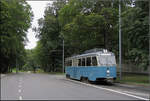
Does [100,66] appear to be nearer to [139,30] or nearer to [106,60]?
[106,60]

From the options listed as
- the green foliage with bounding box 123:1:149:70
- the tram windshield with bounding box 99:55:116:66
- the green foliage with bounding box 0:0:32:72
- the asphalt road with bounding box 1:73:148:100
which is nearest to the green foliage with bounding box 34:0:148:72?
the green foliage with bounding box 123:1:149:70

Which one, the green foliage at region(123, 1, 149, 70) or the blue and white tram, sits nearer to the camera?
the green foliage at region(123, 1, 149, 70)

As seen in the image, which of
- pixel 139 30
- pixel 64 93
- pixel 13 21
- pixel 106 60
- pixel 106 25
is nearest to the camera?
pixel 64 93

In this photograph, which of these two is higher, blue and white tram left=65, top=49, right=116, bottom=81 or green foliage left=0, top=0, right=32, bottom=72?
green foliage left=0, top=0, right=32, bottom=72

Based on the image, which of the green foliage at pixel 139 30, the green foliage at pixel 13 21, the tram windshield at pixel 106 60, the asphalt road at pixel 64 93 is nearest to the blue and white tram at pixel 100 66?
the tram windshield at pixel 106 60

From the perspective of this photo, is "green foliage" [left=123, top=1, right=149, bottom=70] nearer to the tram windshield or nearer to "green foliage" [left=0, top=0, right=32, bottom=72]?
the tram windshield

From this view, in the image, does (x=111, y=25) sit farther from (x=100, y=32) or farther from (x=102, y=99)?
(x=102, y=99)

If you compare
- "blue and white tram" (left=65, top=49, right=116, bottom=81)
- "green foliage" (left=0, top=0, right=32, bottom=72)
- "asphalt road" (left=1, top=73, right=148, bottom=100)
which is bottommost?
"asphalt road" (left=1, top=73, right=148, bottom=100)

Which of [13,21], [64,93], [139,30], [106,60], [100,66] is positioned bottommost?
[64,93]

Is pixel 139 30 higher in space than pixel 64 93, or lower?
higher

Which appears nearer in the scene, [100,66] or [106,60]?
[100,66]

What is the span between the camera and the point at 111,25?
28.5m

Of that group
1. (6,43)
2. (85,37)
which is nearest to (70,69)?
(85,37)

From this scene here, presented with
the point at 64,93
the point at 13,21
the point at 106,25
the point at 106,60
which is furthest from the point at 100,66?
Result: the point at 13,21
